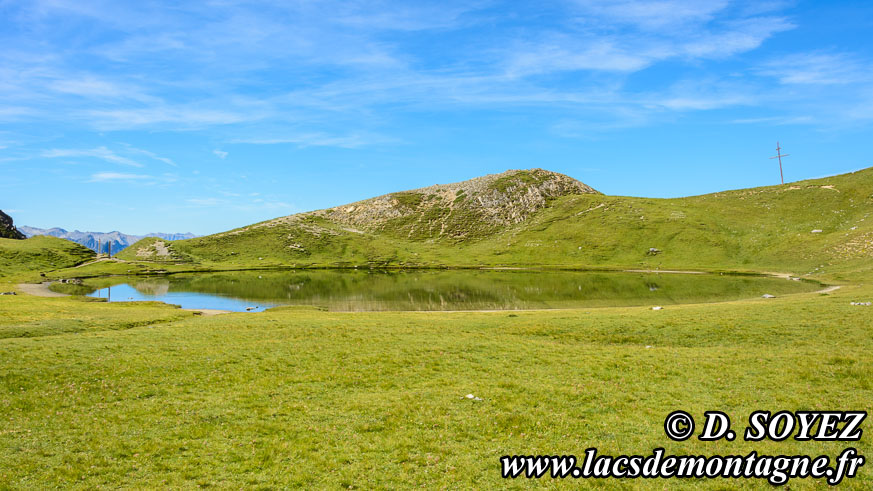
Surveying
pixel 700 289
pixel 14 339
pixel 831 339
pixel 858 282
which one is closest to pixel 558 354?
pixel 831 339

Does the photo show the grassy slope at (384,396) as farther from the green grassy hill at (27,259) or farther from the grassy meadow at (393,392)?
the green grassy hill at (27,259)

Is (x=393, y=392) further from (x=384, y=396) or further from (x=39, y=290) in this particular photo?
(x=39, y=290)

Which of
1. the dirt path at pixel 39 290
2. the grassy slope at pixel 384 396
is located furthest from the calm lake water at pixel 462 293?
the grassy slope at pixel 384 396

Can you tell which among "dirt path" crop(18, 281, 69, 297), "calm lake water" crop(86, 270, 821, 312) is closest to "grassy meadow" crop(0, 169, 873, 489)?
"calm lake water" crop(86, 270, 821, 312)

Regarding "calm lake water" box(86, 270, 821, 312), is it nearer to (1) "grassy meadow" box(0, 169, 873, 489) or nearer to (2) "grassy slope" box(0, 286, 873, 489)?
(1) "grassy meadow" box(0, 169, 873, 489)

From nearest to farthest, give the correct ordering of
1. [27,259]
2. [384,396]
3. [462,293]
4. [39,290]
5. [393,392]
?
[384,396] → [393,392] → [462,293] → [39,290] → [27,259]

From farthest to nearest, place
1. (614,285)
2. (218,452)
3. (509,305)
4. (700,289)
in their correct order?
(614,285) < (700,289) < (509,305) < (218,452)

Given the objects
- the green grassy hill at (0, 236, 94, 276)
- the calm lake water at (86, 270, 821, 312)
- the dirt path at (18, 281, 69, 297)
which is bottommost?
the calm lake water at (86, 270, 821, 312)

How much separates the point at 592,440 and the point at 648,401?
6410mm

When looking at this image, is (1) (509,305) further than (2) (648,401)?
Yes

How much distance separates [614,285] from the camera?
113m

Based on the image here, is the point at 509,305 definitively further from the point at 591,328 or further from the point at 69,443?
the point at 69,443

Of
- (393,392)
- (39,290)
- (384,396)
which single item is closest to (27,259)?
(39,290)

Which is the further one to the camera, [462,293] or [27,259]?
[27,259]
